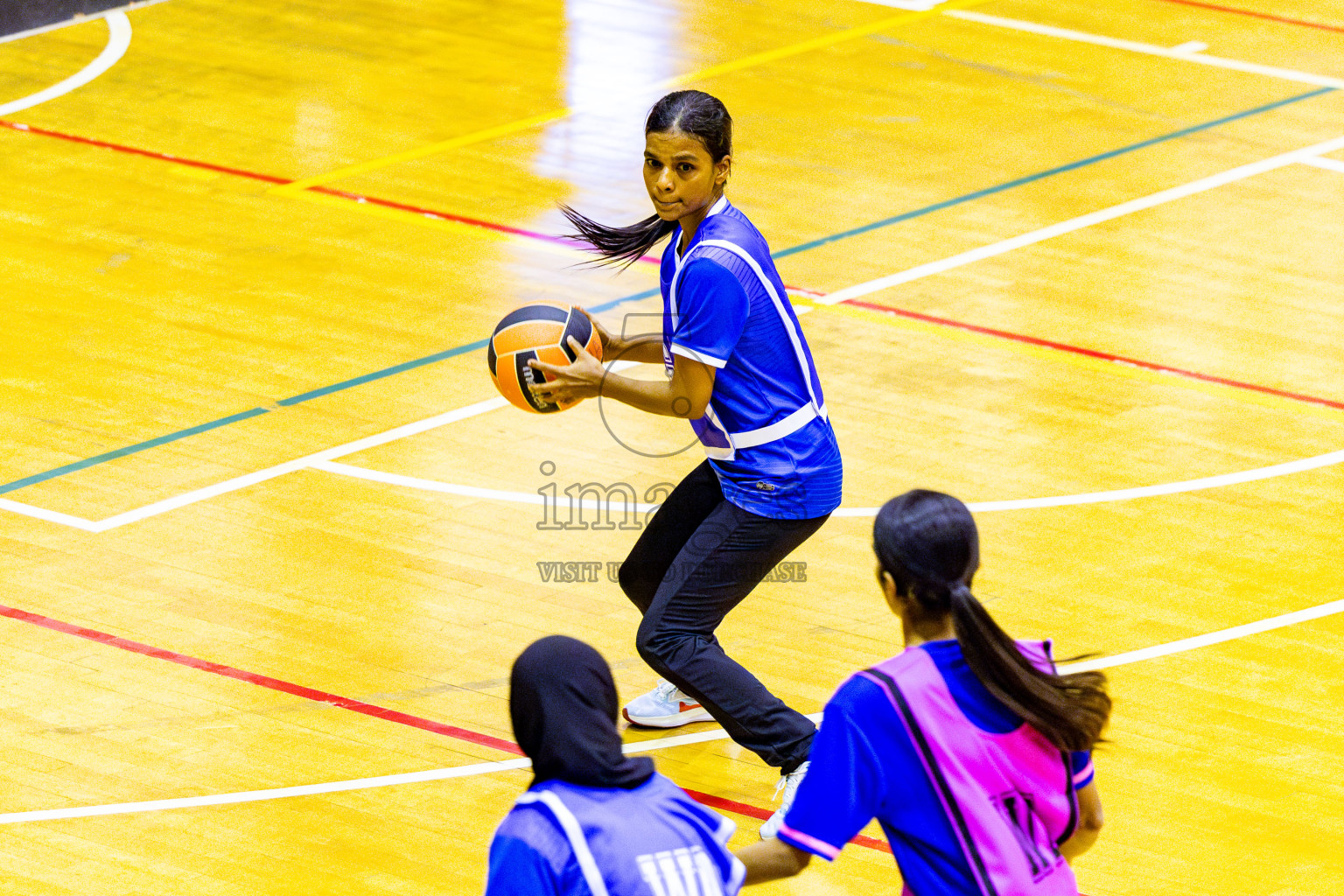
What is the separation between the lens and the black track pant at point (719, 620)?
6.09 metres

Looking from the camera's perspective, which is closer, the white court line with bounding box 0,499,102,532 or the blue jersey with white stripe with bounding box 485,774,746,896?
the blue jersey with white stripe with bounding box 485,774,746,896

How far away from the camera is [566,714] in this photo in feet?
11.4

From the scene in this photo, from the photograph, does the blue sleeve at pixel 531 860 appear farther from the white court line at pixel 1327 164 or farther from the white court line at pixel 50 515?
the white court line at pixel 1327 164

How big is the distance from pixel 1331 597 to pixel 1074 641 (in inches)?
44.2

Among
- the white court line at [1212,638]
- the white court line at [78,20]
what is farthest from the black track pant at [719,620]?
the white court line at [78,20]

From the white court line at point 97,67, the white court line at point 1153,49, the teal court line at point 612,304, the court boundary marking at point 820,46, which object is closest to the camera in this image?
the teal court line at point 612,304

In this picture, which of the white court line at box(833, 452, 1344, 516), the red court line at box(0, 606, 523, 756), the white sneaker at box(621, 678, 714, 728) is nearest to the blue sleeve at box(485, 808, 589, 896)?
the red court line at box(0, 606, 523, 756)

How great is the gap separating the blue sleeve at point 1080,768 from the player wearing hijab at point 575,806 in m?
0.79

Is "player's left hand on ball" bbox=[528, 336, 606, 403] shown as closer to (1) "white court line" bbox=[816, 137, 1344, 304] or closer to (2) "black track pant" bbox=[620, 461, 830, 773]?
(2) "black track pant" bbox=[620, 461, 830, 773]

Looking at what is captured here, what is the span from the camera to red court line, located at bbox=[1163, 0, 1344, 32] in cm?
1775

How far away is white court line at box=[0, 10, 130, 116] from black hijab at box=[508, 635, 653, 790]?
11901 millimetres

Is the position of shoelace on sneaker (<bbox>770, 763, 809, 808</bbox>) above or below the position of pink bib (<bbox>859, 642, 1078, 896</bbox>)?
below

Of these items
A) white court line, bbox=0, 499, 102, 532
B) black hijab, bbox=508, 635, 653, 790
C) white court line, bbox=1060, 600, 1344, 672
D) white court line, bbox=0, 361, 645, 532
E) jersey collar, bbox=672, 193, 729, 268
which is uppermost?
jersey collar, bbox=672, 193, 729, 268

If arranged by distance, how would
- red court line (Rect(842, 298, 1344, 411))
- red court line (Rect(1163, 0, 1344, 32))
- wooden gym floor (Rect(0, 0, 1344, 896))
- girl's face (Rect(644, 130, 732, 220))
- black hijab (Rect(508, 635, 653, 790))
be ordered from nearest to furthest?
black hijab (Rect(508, 635, 653, 790)), girl's face (Rect(644, 130, 732, 220)), wooden gym floor (Rect(0, 0, 1344, 896)), red court line (Rect(842, 298, 1344, 411)), red court line (Rect(1163, 0, 1344, 32))
